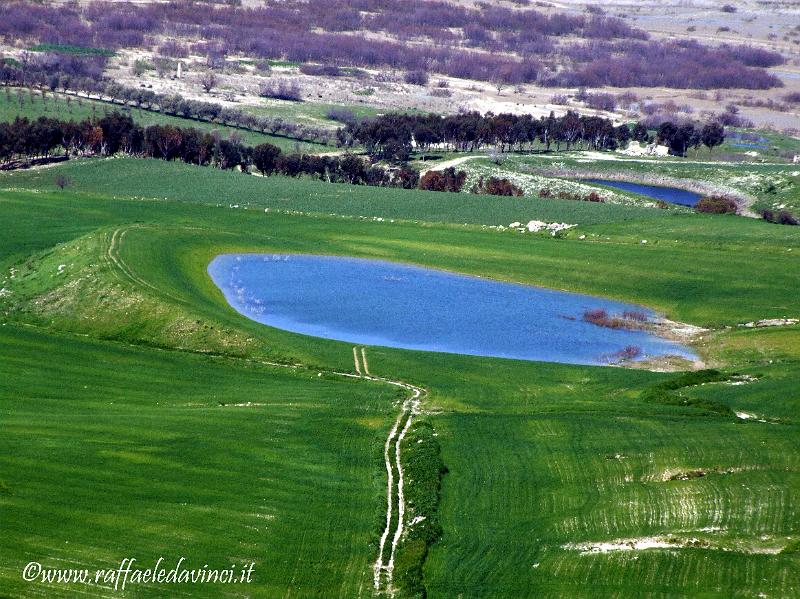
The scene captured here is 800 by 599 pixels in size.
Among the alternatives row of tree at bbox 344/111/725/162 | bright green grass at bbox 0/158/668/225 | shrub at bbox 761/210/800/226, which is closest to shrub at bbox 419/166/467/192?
bright green grass at bbox 0/158/668/225

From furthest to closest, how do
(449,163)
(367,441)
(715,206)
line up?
(449,163) < (715,206) < (367,441)

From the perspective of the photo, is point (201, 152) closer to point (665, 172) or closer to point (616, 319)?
point (665, 172)

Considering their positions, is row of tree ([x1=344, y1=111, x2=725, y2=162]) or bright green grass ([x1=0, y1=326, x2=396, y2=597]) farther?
row of tree ([x1=344, y1=111, x2=725, y2=162])

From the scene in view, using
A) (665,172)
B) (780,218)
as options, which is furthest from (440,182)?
(780,218)

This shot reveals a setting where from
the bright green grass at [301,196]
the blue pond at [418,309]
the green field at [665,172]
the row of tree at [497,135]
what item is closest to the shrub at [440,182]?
the green field at [665,172]

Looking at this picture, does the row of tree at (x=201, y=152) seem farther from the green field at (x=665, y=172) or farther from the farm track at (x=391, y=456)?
the farm track at (x=391, y=456)

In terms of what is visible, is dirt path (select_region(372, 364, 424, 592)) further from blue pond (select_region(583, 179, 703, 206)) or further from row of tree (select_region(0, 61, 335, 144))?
row of tree (select_region(0, 61, 335, 144))

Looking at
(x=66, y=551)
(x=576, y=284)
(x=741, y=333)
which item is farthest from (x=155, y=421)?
(x=576, y=284)
